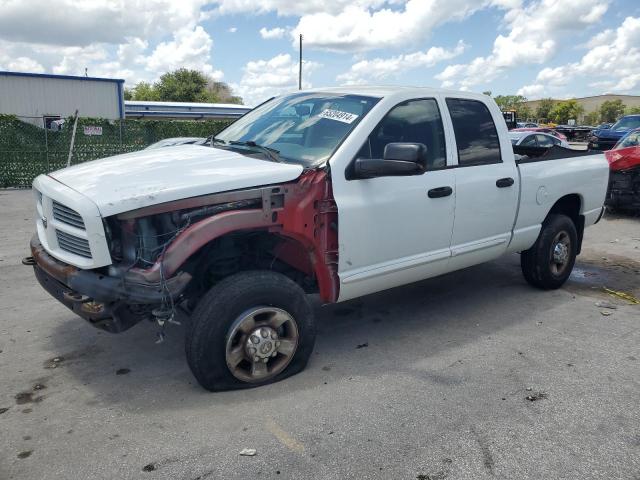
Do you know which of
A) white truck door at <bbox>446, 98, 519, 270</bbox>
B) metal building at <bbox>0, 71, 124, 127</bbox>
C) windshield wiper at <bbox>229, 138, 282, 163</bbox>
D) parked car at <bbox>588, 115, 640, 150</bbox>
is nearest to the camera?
windshield wiper at <bbox>229, 138, 282, 163</bbox>

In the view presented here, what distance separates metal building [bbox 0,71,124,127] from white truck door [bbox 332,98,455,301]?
22907mm

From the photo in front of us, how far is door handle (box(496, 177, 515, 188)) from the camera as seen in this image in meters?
4.73

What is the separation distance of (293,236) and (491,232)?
2.13 metres

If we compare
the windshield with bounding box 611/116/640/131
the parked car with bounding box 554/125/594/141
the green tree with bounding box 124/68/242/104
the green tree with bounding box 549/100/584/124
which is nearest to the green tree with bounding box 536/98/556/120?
the green tree with bounding box 549/100/584/124

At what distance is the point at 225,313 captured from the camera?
129 inches

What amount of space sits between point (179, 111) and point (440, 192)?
37.6 metres

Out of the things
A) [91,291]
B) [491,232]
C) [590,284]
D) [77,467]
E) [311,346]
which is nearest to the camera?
[77,467]

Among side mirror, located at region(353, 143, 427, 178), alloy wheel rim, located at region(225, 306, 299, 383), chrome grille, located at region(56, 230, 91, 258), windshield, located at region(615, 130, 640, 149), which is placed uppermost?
side mirror, located at region(353, 143, 427, 178)

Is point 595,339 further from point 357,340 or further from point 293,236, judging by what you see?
point 293,236

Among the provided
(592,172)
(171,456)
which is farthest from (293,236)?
(592,172)

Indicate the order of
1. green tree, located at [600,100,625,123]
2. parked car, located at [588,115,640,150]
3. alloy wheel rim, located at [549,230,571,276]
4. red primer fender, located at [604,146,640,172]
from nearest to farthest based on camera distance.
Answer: alloy wheel rim, located at [549,230,571,276] → red primer fender, located at [604,146,640,172] → parked car, located at [588,115,640,150] → green tree, located at [600,100,625,123]

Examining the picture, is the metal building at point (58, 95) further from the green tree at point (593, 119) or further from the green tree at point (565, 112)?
the green tree at point (593, 119)

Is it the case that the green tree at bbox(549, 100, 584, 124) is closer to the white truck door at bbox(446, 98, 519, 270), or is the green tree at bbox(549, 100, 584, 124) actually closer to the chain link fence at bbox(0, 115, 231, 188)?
the chain link fence at bbox(0, 115, 231, 188)

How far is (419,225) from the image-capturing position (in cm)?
418
